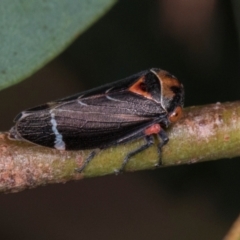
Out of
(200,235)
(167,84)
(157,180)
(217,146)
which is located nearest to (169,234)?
(200,235)

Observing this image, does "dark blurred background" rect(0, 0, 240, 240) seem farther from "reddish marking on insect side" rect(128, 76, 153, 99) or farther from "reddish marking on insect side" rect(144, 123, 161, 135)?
"reddish marking on insect side" rect(144, 123, 161, 135)

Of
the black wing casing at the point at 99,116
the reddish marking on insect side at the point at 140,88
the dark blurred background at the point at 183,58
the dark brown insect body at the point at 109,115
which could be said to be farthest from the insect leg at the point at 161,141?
the dark blurred background at the point at 183,58

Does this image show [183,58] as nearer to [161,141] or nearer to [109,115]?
[109,115]

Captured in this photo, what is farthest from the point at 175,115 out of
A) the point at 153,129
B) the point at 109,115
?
the point at 109,115

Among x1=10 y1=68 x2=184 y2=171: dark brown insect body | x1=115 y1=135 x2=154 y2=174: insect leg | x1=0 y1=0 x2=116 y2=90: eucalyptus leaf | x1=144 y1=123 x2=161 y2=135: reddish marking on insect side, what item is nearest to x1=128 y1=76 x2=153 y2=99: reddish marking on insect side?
x1=10 y1=68 x2=184 y2=171: dark brown insect body

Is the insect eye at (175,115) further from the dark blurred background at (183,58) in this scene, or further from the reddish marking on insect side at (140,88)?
the dark blurred background at (183,58)

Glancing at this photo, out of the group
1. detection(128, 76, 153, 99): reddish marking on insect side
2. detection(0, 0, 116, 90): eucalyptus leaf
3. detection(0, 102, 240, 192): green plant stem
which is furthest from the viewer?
detection(128, 76, 153, 99): reddish marking on insect side

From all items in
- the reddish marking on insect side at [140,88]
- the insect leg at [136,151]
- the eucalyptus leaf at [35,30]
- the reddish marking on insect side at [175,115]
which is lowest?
the insect leg at [136,151]
